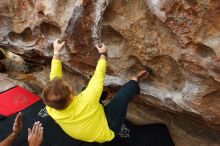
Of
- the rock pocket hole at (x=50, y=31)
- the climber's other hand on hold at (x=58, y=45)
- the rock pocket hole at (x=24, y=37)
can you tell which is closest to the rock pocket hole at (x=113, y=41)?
the climber's other hand on hold at (x=58, y=45)

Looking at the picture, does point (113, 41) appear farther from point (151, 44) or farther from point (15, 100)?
point (15, 100)

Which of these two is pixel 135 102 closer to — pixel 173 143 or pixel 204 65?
pixel 173 143

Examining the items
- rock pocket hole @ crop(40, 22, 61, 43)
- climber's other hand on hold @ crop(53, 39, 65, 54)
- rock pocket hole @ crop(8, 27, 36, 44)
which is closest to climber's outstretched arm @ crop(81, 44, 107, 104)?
climber's other hand on hold @ crop(53, 39, 65, 54)

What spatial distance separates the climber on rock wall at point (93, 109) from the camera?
2346 mm

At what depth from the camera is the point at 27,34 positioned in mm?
3020

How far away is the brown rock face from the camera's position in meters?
2.03

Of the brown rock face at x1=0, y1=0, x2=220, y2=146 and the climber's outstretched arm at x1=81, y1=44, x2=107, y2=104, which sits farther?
the climber's outstretched arm at x1=81, y1=44, x2=107, y2=104

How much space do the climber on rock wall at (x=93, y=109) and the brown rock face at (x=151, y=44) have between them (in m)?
0.12

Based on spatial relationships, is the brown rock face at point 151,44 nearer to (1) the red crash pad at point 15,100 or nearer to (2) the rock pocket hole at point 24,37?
(2) the rock pocket hole at point 24,37

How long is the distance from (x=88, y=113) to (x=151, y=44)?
1.83ft

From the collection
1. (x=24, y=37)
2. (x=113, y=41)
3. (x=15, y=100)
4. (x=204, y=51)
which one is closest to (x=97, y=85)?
(x=113, y=41)

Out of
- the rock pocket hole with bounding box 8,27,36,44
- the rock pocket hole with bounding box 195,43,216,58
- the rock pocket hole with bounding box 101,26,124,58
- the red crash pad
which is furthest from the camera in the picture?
the red crash pad

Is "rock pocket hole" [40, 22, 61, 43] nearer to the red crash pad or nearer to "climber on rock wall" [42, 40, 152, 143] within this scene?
"climber on rock wall" [42, 40, 152, 143]

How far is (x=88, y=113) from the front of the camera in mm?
2373
